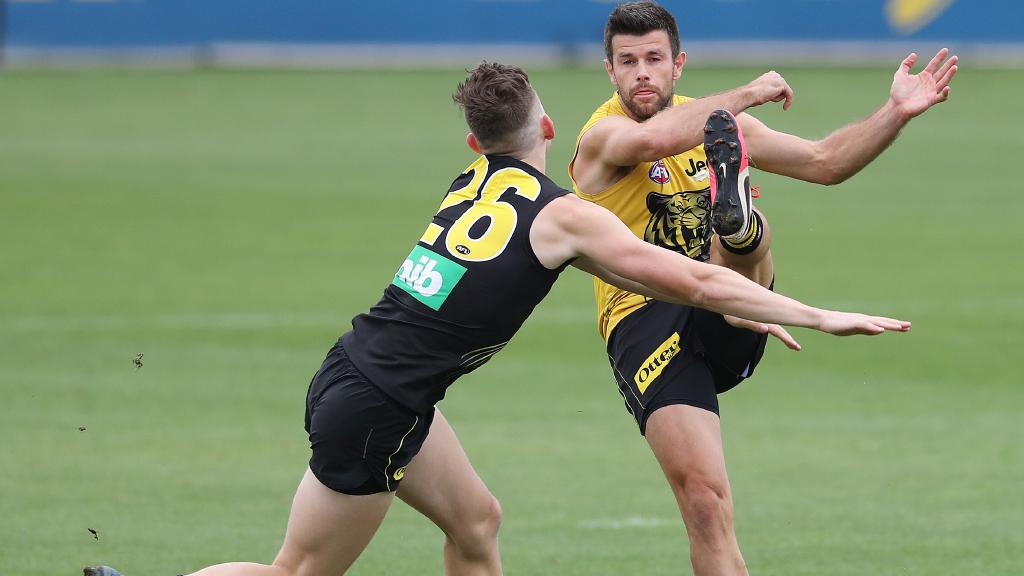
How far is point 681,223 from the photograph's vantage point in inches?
306

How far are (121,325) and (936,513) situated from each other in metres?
9.73

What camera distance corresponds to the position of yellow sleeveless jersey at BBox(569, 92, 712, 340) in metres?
7.77

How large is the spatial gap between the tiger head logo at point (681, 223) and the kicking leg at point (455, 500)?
1.46m

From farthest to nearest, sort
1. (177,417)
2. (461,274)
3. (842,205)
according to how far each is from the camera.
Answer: (842,205) → (177,417) → (461,274)

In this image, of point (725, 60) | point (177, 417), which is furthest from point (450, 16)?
point (177, 417)

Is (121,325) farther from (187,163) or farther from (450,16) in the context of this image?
(450,16)

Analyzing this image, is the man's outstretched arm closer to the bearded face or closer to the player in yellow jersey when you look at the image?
the player in yellow jersey

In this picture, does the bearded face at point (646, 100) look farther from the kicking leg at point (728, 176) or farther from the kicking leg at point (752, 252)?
the kicking leg at point (728, 176)

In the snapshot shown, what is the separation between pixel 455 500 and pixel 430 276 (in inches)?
38.9

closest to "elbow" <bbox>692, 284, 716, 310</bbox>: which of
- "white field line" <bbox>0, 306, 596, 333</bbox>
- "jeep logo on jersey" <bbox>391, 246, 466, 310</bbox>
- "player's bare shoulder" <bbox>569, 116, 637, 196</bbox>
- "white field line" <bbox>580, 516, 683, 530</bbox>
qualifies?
"jeep logo on jersey" <bbox>391, 246, 466, 310</bbox>

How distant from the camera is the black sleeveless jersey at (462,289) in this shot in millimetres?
6332

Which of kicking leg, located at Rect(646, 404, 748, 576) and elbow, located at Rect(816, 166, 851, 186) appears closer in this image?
kicking leg, located at Rect(646, 404, 748, 576)

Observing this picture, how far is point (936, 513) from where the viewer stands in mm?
10086

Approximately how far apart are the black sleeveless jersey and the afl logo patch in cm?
143
